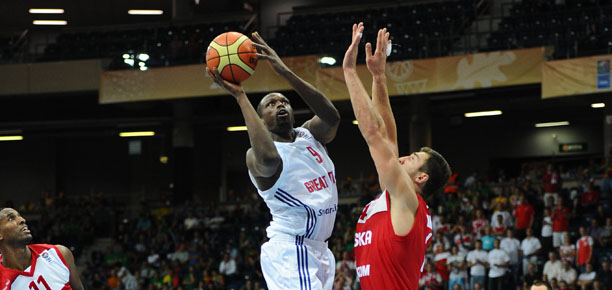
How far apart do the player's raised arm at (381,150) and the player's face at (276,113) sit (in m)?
0.96

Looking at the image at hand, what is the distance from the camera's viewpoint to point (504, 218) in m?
18.7

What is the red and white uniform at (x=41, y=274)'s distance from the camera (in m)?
6.81

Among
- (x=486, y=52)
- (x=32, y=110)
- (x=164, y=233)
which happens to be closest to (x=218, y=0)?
(x=32, y=110)

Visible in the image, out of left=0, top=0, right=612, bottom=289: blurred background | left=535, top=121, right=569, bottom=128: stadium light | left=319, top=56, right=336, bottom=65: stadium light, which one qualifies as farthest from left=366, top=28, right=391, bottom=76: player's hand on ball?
left=535, top=121, right=569, bottom=128: stadium light

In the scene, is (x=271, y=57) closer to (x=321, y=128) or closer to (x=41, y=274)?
(x=321, y=128)

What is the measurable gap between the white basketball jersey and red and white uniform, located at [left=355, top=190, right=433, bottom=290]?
78 centimetres

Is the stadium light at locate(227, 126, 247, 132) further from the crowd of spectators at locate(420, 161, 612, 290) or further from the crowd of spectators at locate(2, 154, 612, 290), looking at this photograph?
the crowd of spectators at locate(420, 161, 612, 290)

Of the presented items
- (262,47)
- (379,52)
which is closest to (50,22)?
(262,47)

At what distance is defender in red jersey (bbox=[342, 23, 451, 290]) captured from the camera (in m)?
4.76

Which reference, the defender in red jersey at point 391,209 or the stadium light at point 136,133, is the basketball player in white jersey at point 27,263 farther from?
the stadium light at point 136,133

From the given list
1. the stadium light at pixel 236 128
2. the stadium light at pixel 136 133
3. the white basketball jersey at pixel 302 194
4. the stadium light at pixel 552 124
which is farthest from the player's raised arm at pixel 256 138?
the stadium light at pixel 136 133

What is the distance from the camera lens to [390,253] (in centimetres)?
488

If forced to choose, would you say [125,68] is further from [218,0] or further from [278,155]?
[278,155]

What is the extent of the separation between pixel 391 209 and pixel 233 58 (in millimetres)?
1624
